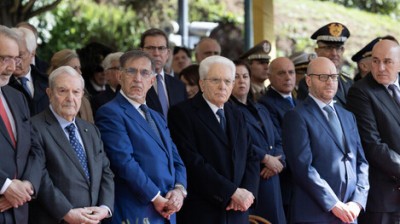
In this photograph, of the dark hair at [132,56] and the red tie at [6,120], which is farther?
the dark hair at [132,56]

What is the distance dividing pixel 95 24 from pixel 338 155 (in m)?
13.2

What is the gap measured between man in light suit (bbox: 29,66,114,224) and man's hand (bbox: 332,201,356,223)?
1794 millimetres

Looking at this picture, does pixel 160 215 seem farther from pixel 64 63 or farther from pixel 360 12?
pixel 360 12

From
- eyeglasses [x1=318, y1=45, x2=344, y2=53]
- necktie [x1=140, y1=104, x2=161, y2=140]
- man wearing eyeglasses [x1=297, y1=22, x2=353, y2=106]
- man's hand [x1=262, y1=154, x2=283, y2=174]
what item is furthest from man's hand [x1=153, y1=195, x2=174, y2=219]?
eyeglasses [x1=318, y1=45, x2=344, y2=53]

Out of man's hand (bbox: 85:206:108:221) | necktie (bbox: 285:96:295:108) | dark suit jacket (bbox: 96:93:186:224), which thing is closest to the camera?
man's hand (bbox: 85:206:108:221)

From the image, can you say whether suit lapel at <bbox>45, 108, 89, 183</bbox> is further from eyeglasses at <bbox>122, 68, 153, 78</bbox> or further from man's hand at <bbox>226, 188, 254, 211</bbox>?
man's hand at <bbox>226, 188, 254, 211</bbox>

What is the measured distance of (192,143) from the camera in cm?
687

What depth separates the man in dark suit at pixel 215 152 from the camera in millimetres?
6730

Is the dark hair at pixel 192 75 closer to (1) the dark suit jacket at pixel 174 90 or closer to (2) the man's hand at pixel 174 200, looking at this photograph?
(1) the dark suit jacket at pixel 174 90

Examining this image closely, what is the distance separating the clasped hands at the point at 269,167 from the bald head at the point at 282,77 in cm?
95

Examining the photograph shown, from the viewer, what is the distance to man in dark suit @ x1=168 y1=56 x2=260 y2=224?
673 cm

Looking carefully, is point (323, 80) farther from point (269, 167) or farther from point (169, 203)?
point (169, 203)

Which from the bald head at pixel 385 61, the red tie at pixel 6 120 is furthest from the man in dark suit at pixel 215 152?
the red tie at pixel 6 120

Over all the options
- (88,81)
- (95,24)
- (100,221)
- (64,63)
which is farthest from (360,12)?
(100,221)
